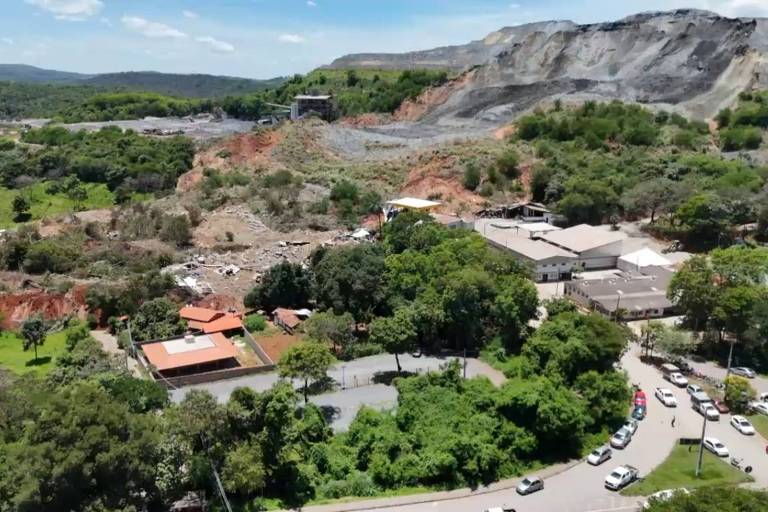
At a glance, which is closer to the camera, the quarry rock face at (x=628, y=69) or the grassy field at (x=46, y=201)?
the grassy field at (x=46, y=201)

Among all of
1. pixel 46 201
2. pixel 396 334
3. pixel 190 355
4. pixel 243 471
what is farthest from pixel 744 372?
pixel 46 201

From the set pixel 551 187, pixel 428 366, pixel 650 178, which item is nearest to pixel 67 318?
pixel 428 366

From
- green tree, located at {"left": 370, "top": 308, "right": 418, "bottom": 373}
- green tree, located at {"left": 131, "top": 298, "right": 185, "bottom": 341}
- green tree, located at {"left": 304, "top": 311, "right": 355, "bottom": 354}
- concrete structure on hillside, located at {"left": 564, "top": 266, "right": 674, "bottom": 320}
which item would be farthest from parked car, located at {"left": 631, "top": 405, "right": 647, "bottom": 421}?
green tree, located at {"left": 131, "top": 298, "right": 185, "bottom": 341}

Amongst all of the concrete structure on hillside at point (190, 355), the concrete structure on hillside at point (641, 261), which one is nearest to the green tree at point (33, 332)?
the concrete structure on hillside at point (190, 355)

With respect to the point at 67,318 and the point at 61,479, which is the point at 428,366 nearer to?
the point at 61,479

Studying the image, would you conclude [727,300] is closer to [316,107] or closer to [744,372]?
[744,372]

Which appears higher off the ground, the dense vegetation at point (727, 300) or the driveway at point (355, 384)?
the dense vegetation at point (727, 300)

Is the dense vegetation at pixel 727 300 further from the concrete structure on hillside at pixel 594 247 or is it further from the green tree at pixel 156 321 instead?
the green tree at pixel 156 321
